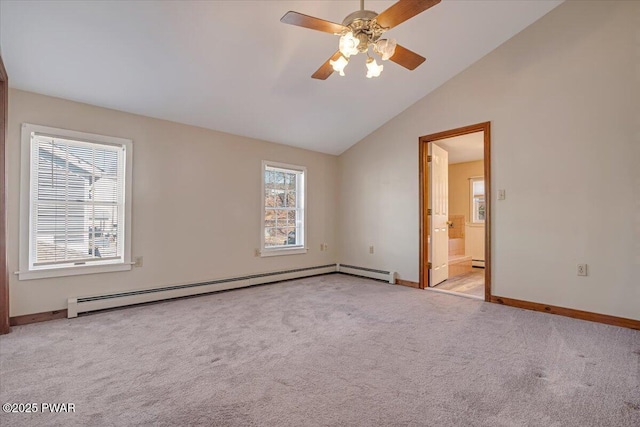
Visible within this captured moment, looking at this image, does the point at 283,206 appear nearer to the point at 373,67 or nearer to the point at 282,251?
the point at 282,251

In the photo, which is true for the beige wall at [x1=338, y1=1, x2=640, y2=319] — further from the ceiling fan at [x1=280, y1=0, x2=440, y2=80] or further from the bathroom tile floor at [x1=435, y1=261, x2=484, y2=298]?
the ceiling fan at [x1=280, y1=0, x2=440, y2=80]

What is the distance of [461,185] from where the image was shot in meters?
7.07

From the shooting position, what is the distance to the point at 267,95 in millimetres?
3740

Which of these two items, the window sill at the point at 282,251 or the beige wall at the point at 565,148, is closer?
the beige wall at the point at 565,148

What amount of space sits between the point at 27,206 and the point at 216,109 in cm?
216

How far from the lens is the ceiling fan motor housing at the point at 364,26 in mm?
1997

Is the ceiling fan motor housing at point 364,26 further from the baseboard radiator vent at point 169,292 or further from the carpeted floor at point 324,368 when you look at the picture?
the baseboard radiator vent at point 169,292

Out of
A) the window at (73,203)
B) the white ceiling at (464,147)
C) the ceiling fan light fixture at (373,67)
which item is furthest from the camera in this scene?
the white ceiling at (464,147)

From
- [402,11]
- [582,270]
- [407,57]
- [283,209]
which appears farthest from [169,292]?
[582,270]

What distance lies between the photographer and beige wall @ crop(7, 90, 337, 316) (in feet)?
9.71

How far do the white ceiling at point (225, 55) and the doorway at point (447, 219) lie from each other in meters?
0.94

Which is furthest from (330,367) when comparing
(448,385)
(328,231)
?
(328,231)

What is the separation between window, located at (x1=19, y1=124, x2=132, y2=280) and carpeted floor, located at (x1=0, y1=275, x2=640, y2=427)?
642 mm

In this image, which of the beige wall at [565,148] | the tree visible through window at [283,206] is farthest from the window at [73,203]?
the beige wall at [565,148]
